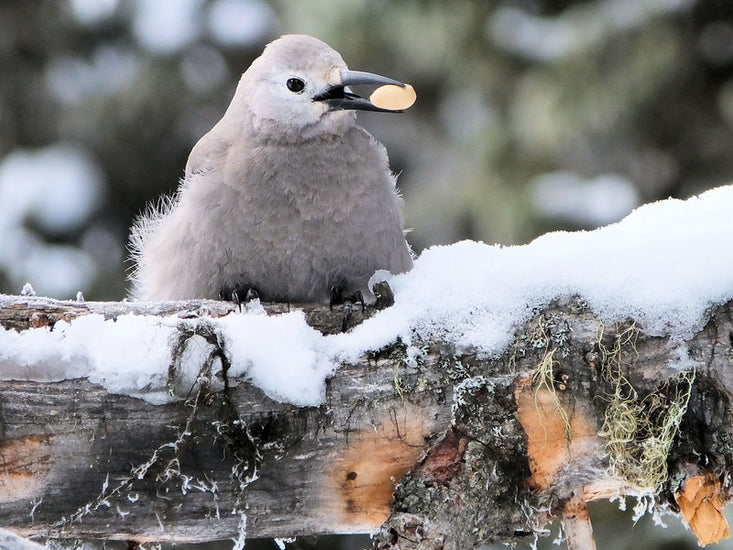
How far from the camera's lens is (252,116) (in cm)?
368

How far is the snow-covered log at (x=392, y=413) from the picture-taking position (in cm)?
241

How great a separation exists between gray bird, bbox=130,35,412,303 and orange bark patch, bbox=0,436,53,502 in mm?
1025

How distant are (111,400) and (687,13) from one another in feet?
14.6

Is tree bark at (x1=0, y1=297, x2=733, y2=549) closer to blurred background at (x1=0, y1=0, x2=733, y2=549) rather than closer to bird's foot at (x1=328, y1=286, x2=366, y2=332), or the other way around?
bird's foot at (x1=328, y1=286, x2=366, y2=332)

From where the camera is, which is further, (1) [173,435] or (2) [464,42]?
(2) [464,42]

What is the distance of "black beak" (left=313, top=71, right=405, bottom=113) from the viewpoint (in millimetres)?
3418

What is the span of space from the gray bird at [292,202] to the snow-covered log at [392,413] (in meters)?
0.82

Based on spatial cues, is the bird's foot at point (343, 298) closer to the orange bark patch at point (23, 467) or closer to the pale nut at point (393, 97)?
the pale nut at point (393, 97)

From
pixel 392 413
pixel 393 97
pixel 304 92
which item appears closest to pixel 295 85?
pixel 304 92

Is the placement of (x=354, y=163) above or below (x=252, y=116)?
below

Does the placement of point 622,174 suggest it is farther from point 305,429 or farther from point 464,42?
point 305,429

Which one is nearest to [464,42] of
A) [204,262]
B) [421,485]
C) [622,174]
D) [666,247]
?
[622,174]

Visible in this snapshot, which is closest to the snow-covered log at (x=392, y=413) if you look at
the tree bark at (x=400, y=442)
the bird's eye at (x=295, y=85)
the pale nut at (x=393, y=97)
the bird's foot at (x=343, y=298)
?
the tree bark at (x=400, y=442)

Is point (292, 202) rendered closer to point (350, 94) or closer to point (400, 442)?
point (350, 94)
